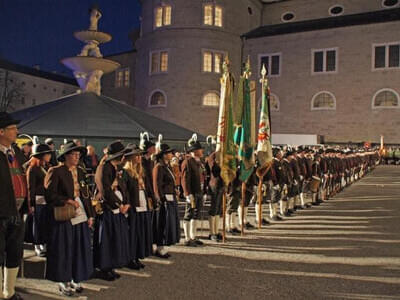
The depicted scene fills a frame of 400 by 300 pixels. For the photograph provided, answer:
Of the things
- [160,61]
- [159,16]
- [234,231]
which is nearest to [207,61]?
[160,61]

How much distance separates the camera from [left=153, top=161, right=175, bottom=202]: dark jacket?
7.27 m

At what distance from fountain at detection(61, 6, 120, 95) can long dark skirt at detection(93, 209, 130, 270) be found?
55.2ft

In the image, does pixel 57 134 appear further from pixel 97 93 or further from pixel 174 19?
pixel 174 19

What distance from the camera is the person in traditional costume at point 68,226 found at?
Result: 5.10m

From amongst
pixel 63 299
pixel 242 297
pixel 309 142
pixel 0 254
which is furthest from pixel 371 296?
pixel 309 142

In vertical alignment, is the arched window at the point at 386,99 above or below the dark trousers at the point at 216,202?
above

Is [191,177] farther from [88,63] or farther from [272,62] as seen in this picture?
[272,62]

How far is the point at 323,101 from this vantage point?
37.9m

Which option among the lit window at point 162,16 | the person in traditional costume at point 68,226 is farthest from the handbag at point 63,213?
the lit window at point 162,16

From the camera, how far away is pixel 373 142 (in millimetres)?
35344

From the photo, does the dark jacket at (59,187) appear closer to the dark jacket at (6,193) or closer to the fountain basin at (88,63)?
the dark jacket at (6,193)

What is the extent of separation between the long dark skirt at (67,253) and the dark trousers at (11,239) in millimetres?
379

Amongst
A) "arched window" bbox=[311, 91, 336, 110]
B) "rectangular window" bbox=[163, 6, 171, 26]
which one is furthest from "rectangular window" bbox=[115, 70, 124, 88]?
"arched window" bbox=[311, 91, 336, 110]

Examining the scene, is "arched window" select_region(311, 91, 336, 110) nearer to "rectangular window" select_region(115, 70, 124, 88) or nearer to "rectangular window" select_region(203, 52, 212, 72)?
"rectangular window" select_region(203, 52, 212, 72)
